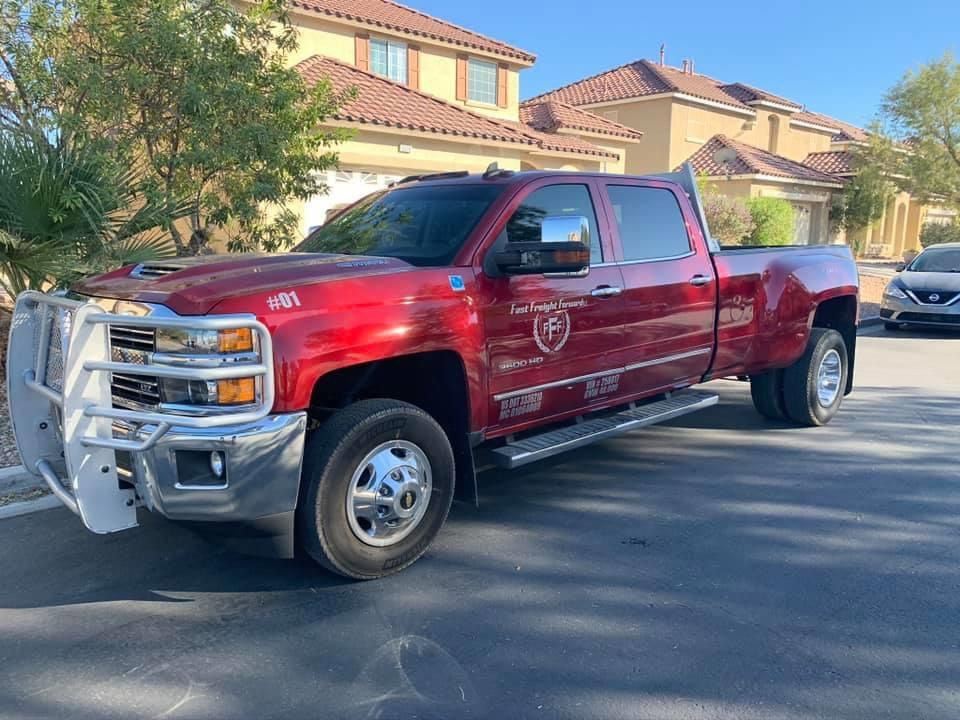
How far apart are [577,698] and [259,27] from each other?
7.38 meters

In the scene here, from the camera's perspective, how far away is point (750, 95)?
32.7 metres

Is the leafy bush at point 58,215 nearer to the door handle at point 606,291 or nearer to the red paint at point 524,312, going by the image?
the red paint at point 524,312

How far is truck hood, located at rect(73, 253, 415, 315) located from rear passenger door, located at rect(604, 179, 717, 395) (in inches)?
69.4

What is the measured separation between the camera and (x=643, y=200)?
5.56 meters

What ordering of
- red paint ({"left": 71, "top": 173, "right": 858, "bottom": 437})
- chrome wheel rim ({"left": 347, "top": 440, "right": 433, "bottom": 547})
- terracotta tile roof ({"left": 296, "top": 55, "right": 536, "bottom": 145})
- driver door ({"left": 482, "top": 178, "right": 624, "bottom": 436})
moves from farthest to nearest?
1. terracotta tile roof ({"left": 296, "top": 55, "right": 536, "bottom": 145})
2. driver door ({"left": 482, "top": 178, "right": 624, "bottom": 436})
3. chrome wheel rim ({"left": 347, "top": 440, "right": 433, "bottom": 547})
4. red paint ({"left": 71, "top": 173, "right": 858, "bottom": 437})

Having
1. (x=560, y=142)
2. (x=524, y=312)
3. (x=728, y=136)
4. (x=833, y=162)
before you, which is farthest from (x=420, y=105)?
(x=833, y=162)

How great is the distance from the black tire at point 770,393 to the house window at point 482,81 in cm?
1456

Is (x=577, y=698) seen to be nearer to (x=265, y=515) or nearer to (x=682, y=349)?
(x=265, y=515)

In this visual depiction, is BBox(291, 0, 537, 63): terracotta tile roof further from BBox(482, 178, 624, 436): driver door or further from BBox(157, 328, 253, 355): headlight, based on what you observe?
BBox(157, 328, 253, 355): headlight

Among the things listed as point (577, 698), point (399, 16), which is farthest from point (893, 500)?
point (399, 16)

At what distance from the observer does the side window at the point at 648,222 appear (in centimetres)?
530

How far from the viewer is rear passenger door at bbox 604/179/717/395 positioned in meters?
5.21

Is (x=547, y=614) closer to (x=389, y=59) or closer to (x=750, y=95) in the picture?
(x=389, y=59)

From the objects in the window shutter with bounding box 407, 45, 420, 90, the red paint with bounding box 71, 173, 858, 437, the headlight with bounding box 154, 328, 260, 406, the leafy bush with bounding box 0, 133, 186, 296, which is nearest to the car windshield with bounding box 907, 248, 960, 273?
the red paint with bounding box 71, 173, 858, 437
